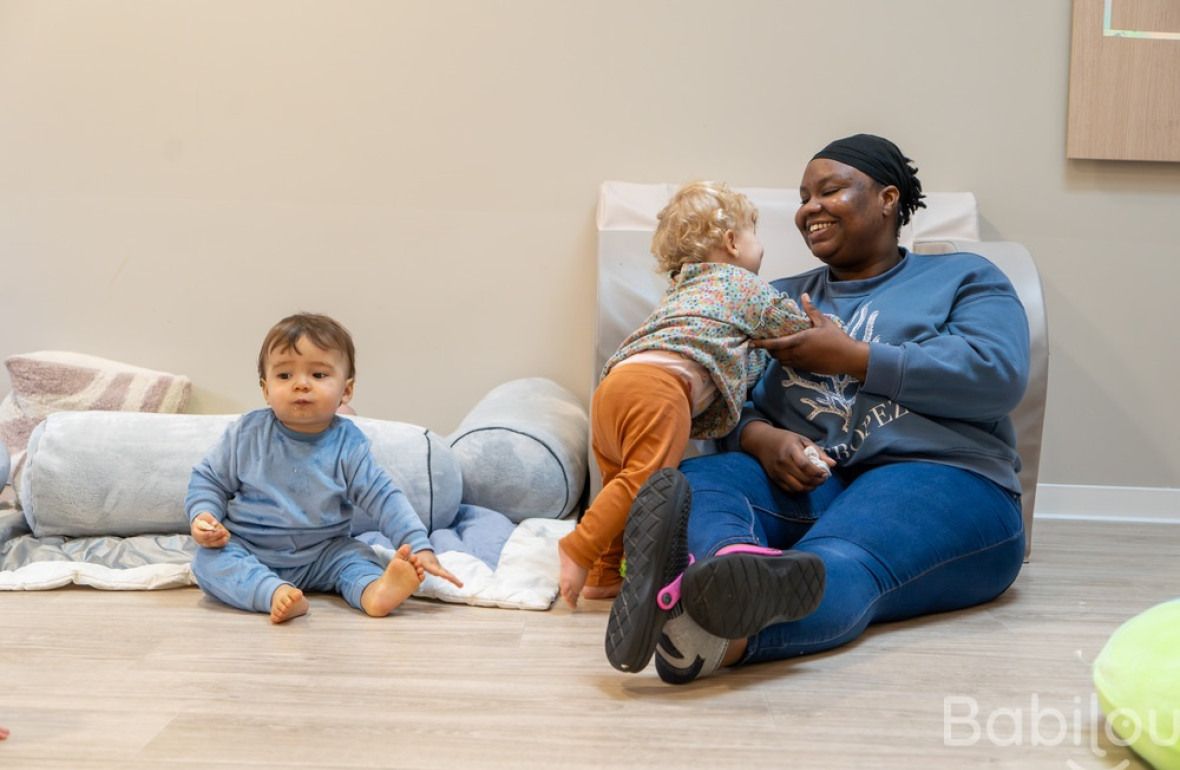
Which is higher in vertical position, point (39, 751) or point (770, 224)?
point (770, 224)

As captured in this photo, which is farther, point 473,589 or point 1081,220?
point 1081,220

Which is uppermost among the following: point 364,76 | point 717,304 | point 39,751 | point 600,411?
point 364,76

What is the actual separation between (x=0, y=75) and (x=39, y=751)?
7.65 feet

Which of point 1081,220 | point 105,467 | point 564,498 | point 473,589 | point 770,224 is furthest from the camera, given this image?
point 1081,220

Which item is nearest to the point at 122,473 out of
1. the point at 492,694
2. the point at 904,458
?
the point at 492,694

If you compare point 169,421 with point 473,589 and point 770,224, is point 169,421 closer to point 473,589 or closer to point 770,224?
point 473,589

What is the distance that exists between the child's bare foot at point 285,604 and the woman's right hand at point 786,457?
84 cm

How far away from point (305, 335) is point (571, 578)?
2.09 feet

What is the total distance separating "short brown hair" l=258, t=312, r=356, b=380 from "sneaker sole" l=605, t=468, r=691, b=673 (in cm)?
71

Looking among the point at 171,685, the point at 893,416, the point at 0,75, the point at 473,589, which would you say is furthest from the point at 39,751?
the point at 0,75

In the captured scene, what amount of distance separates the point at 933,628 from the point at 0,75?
275 centimetres

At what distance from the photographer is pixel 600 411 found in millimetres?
1904

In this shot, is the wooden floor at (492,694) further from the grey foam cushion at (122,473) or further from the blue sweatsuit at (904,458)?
the grey foam cushion at (122,473)

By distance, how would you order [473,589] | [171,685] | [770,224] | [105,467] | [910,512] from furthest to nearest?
[770,224]
[105,467]
[473,589]
[910,512]
[171,685]
